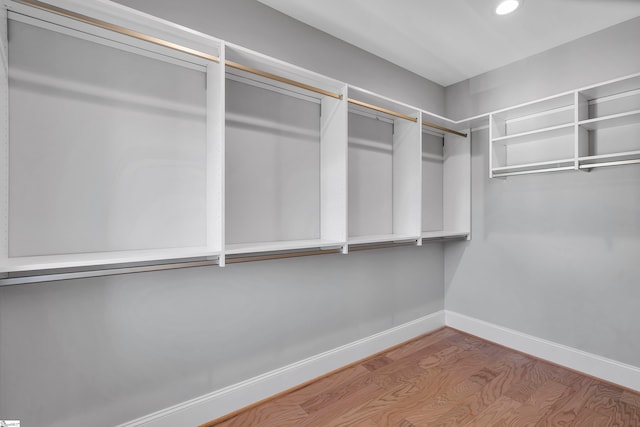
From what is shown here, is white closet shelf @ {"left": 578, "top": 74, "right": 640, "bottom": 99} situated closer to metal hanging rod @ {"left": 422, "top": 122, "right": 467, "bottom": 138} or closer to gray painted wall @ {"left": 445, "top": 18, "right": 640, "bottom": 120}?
gray painted wall @ {"left": 445, "top": 18, "right": 640, "bottom": 120}

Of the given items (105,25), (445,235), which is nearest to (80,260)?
(105,25)

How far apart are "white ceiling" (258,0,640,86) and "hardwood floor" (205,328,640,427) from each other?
98.5 inches

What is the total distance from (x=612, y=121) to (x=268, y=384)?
2.95 m

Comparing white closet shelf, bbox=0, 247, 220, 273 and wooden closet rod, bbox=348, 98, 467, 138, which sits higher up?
wooden closet rod, bbox=348, 98, 467, 138

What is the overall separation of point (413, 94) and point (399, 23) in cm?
87

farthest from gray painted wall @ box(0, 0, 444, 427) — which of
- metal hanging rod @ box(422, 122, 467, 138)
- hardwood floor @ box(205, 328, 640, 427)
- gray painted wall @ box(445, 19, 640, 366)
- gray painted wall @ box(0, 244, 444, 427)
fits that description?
gray painted wall @ box(445, 19, 640, 366)

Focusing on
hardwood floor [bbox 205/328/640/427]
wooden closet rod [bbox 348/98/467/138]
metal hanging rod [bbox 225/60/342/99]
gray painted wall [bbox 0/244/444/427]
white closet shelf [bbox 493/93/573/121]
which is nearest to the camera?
gray painted wall [bbox 0/244/444/427]

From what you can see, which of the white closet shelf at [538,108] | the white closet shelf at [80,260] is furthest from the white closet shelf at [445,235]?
the white closet shelf at [80,260]

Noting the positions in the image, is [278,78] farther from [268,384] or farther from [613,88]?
[613,88]

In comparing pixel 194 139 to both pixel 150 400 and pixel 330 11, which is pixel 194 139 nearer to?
pixel 330 11

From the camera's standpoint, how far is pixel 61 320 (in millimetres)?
1372

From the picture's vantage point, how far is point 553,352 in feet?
8.19

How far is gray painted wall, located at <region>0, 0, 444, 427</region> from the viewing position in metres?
1.33

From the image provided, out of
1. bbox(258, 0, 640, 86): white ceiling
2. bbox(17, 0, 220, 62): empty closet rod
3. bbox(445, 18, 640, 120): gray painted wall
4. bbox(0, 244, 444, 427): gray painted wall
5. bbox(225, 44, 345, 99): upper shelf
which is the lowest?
bbox(0, 244, 444, 427): gray painted wall
